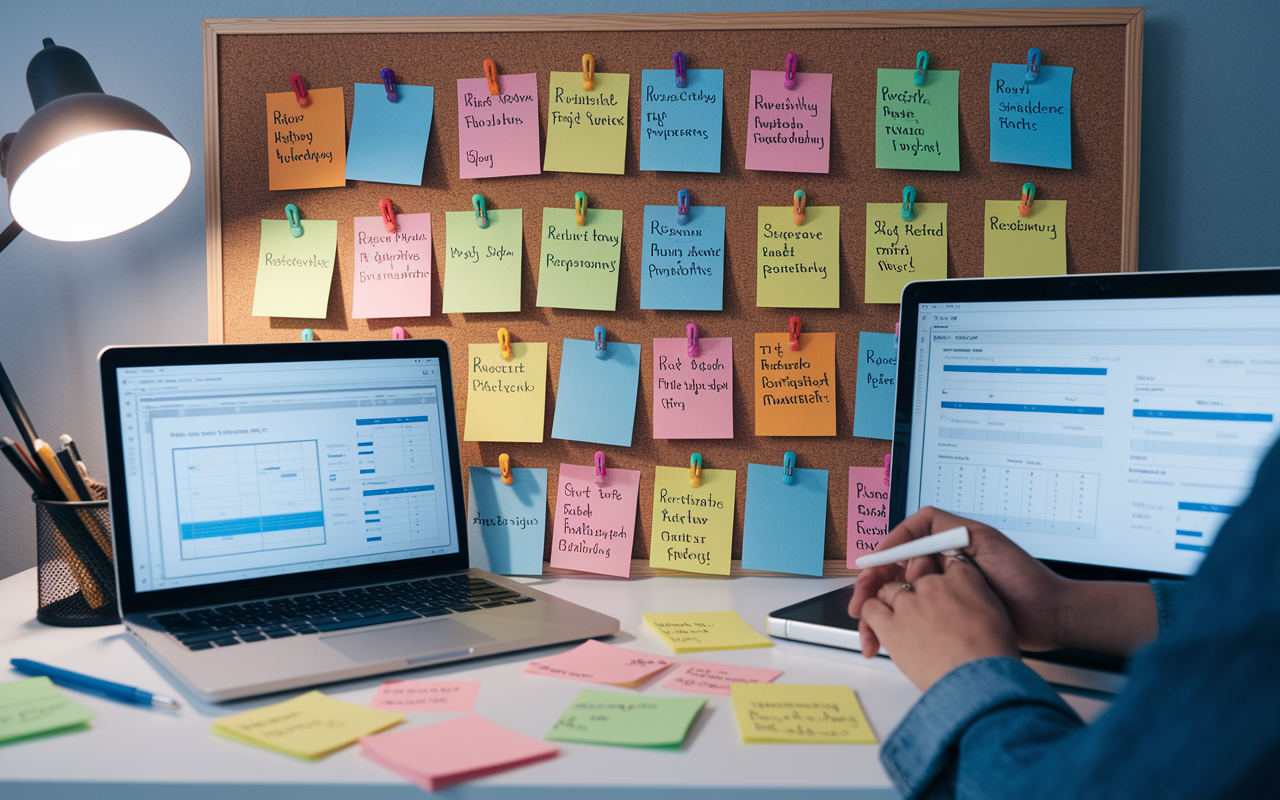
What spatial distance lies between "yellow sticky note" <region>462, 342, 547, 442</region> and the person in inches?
18.0

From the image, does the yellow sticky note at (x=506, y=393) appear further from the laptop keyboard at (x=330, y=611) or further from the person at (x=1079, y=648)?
the person at (x=1079, y=648)

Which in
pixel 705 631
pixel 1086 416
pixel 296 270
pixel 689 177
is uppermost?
pixel 689 177

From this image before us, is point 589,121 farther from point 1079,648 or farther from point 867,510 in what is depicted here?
point 1079,648

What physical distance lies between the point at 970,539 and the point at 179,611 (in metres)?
0.69

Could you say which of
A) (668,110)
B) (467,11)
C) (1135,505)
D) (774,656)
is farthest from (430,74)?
(1135,505)

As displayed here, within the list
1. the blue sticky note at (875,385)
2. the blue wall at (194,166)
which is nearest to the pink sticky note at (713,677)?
the blue sticky note at (875,385)

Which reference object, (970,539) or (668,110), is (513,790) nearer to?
(970,539)

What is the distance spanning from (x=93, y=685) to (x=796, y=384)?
72 cm

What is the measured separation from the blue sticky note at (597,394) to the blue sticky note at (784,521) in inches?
6.7

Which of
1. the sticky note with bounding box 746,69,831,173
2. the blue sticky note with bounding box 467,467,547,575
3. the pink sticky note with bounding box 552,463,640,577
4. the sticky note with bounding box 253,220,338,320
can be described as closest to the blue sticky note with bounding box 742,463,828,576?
the pink sticky note with bounding box 552,463,640,577

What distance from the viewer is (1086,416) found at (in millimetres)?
696

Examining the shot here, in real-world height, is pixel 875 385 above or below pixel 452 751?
above

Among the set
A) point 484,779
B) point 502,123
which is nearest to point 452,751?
point 484,779

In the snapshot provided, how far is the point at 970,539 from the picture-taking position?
63cm
